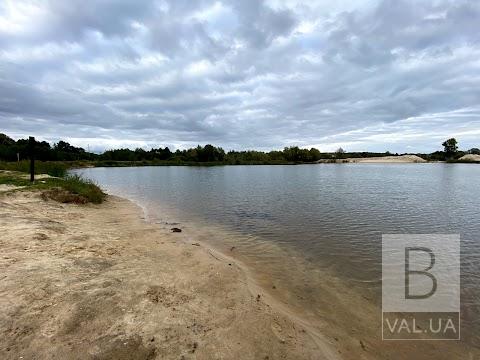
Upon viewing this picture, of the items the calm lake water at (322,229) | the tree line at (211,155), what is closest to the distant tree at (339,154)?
the tree line at (211,155)

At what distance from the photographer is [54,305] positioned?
4.88 metres

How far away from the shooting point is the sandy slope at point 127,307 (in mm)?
4066

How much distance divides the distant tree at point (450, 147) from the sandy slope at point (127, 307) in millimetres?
174285

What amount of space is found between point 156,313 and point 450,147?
179140 millimetres

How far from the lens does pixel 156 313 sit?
5.02 metres

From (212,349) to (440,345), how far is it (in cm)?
432

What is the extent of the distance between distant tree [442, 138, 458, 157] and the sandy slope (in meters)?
174

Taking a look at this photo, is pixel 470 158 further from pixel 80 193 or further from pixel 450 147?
pixel 80 193

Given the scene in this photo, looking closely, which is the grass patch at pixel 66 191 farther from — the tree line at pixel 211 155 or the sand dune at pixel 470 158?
the sand dune at pixel 470 158

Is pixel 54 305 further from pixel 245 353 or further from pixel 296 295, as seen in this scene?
pixel 296 295

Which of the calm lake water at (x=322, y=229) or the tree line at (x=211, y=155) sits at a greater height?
the tree line at (x=211, y=155)

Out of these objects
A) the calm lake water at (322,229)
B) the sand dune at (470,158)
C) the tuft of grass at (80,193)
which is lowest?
the calm lake water at (322,229)

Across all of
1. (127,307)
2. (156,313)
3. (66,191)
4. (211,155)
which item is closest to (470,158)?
(211,155)

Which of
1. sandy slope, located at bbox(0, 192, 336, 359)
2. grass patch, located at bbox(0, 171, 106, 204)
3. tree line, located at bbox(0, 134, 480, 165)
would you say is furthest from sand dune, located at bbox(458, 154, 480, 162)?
sandy slope, located at bbox(0, 192, 336, 359)
